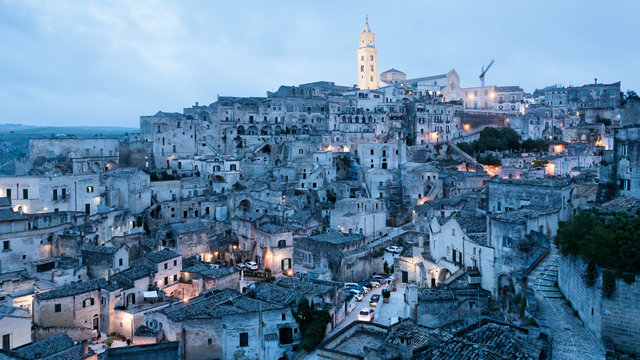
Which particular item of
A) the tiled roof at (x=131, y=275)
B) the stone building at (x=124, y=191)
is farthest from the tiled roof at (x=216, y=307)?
the stone building at (x=124, y=191)

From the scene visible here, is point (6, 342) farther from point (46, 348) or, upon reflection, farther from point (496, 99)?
point (496, 99)

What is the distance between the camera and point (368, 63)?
9469 cm

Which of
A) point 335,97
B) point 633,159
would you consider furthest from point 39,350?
point 335,97

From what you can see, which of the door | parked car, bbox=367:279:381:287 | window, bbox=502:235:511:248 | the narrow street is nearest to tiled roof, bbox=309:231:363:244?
parked car, bbox=367:279:381:287

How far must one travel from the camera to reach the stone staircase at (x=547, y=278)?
17406 millimetres

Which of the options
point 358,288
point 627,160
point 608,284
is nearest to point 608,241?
point 608,284

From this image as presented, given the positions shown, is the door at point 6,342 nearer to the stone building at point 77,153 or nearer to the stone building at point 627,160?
the stone building at point 77,153

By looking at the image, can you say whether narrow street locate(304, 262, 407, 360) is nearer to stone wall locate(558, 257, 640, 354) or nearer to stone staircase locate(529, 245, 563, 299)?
stone staircase locate(529, 245, 563, 299)

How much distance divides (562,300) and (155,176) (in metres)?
44.6

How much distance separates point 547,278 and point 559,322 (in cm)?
369

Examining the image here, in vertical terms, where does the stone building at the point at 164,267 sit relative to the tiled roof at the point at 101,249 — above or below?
below

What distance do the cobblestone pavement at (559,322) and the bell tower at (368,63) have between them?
78388 mm

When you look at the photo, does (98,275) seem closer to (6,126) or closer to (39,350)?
(39,350)

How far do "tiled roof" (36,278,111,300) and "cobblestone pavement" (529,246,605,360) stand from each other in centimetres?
2249
